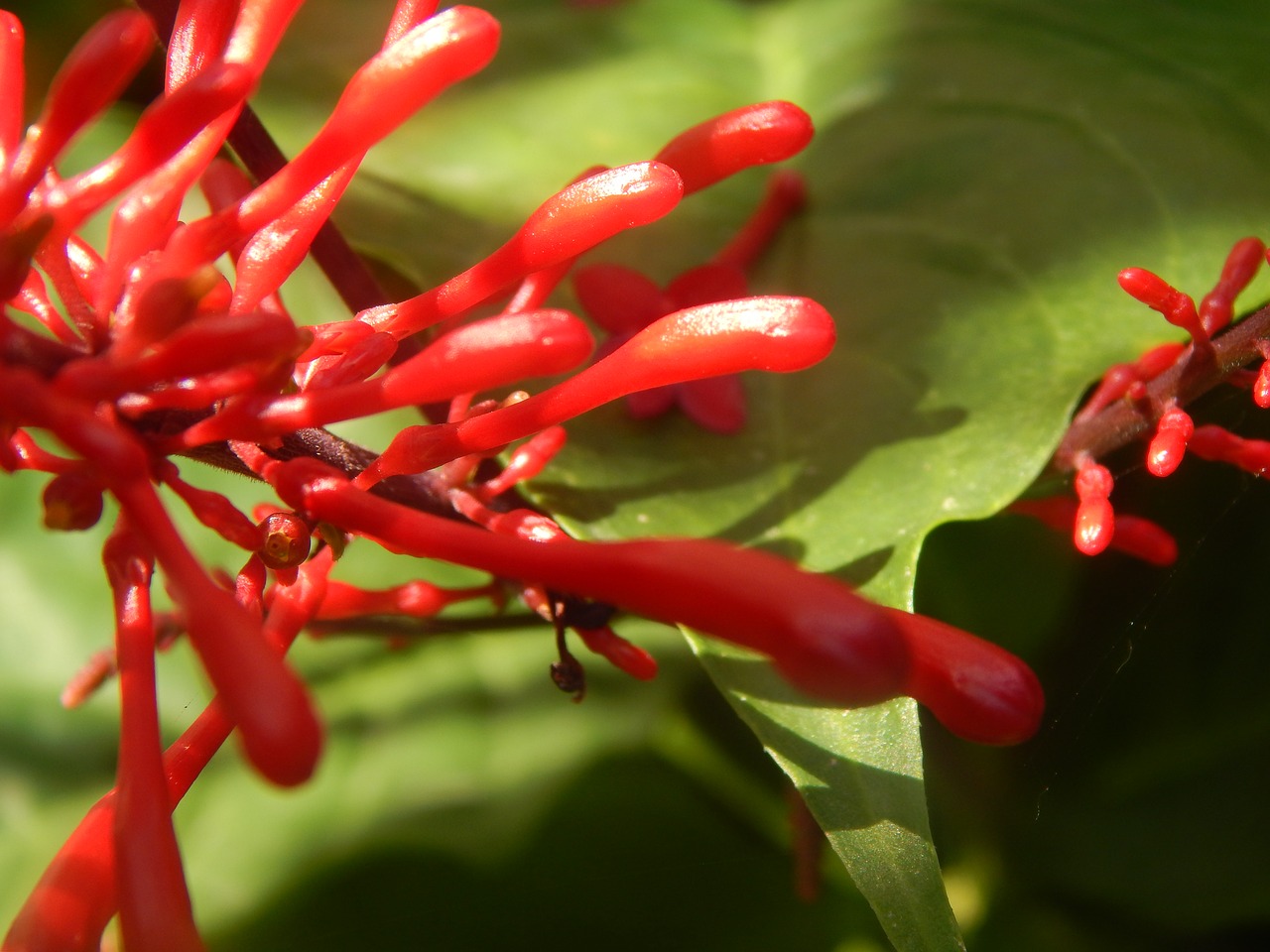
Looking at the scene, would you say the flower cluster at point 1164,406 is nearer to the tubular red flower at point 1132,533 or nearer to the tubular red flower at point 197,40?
the tubular red flower at point 1132,533

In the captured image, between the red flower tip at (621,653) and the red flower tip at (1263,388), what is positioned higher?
the red flower tip at (1263,388)

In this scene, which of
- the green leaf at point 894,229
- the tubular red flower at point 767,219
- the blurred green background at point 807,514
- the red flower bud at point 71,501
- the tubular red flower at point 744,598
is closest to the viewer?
the tubular red flower at point 744,598

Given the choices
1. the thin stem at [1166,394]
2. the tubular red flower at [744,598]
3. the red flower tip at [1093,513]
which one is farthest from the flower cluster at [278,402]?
the thin stem at [1166,394]

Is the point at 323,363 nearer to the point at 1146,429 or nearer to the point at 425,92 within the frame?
the point at 425,92

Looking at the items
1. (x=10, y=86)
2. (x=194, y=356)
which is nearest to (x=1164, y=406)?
(x=194, y=356)

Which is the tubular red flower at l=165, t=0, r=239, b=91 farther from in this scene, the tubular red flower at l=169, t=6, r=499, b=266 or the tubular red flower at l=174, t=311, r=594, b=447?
the tubular red flower at l=174, t=311, r=594, b=447

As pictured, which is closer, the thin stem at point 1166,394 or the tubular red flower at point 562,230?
the tubular red flower at point 562,230

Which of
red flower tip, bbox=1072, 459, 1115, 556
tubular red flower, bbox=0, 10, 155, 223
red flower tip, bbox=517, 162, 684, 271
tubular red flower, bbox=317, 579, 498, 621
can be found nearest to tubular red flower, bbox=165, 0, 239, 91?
tubular red flower, bbox=0, 10, 155, 223

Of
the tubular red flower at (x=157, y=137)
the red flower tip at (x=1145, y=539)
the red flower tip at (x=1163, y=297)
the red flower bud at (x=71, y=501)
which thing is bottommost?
the red flower tip at (x=1145, y=539)
